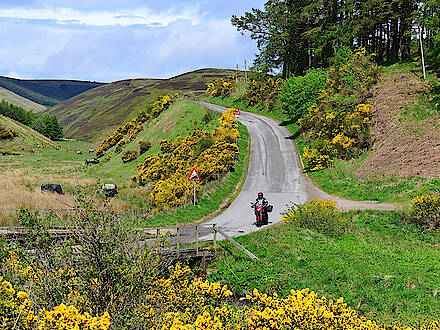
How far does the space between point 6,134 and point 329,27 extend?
6576 centimetres

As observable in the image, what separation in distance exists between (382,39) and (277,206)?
127ft

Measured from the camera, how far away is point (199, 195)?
2186 centimetres

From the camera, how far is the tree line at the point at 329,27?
3859 centimetres

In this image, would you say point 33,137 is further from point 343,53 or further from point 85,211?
point 85,211

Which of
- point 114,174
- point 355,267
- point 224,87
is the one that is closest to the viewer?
point 355,267

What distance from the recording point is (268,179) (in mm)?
26641

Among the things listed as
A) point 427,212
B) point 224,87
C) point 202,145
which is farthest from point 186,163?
point 224,87

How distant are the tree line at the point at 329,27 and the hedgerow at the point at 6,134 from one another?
175 feet

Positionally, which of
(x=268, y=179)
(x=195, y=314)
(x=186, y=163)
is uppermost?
(x=186, y=163)

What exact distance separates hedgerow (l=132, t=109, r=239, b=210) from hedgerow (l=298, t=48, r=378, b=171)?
691 centimetres

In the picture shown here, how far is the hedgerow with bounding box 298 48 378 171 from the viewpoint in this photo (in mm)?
27953

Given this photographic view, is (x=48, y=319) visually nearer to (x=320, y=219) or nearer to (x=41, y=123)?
(x=320, y=219)

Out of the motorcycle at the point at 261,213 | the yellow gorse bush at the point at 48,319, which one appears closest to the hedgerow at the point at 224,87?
the motorcycle at the point at 261,213

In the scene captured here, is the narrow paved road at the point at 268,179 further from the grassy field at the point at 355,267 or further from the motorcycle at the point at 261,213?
the grassy field at the point at 355,267
